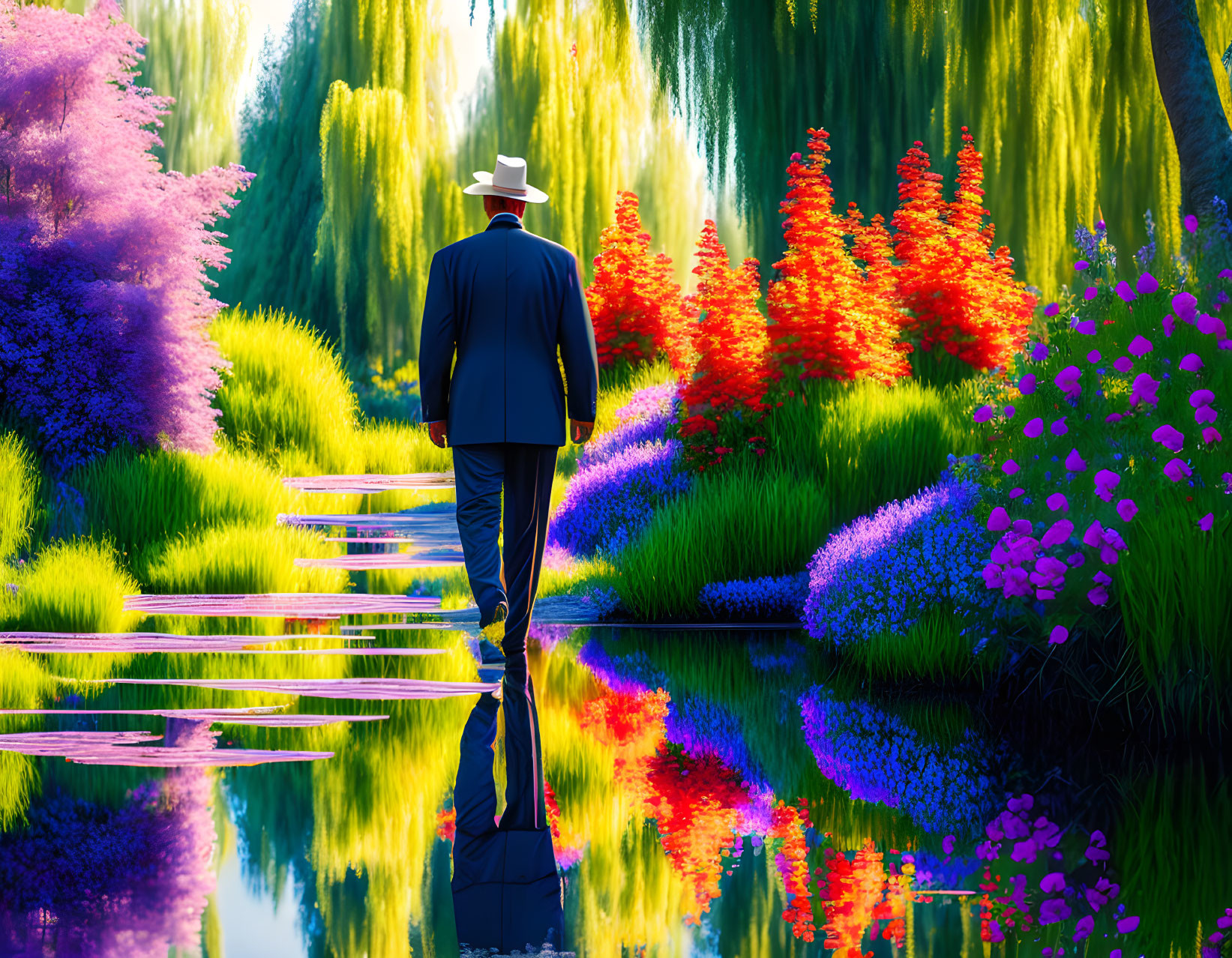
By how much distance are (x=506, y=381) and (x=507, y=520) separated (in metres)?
0.64

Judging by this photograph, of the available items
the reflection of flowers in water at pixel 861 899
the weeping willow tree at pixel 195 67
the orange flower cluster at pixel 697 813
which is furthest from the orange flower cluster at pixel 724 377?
the weeping willow tree at pixel 195 67

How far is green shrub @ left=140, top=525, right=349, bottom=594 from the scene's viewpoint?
823cm

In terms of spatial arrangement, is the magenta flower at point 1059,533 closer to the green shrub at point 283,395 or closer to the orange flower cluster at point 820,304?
the orange flower cluster at point 820,304

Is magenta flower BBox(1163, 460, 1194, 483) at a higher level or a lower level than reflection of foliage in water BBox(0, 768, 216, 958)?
higher

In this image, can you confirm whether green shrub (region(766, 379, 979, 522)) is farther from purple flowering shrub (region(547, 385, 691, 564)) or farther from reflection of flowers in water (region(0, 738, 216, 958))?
reflection of flowers in water (region(0, 738, 216, 958))

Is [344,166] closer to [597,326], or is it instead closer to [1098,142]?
[597,326]

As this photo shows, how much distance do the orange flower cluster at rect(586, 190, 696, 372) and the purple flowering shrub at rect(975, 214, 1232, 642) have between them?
954 centimetres

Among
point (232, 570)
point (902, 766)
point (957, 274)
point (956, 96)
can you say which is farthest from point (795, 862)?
point (956, 96)

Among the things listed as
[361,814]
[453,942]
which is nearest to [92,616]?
[361,814]

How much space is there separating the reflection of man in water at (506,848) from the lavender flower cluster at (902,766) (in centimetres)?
95

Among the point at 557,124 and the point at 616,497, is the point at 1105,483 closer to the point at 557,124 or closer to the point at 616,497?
the point at 616,497

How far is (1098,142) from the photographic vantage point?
1102cm

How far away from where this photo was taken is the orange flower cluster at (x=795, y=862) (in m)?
2.69

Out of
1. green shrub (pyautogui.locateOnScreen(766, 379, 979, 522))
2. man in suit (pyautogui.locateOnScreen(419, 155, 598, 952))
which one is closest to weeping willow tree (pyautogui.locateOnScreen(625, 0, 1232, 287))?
green shrub (pyautogui.locateOnScreen(766, 379, 979, 522))
